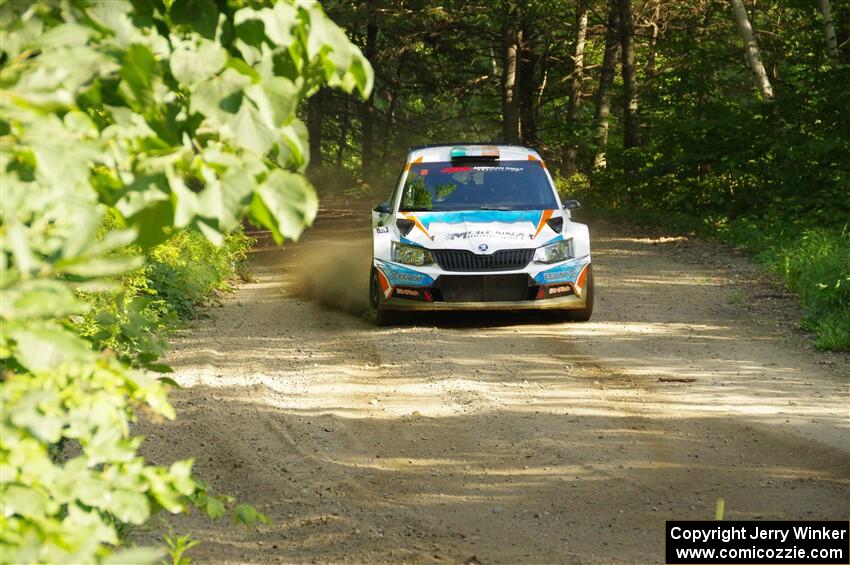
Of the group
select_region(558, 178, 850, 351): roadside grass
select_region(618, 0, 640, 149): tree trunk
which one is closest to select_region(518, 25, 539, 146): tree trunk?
select_region(618, 0, 640, 149): tree trunk

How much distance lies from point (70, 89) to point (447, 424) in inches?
221

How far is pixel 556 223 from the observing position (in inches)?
463

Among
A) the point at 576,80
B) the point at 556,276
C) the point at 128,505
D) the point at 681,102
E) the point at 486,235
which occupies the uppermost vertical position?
the point at 576,80

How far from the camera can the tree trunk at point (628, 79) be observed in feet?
87.5

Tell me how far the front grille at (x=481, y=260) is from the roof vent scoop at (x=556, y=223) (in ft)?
1.58

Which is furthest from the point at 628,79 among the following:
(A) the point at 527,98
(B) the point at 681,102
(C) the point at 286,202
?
(C) the point at 286,202

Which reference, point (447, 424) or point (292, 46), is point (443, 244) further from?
point (292, 46)

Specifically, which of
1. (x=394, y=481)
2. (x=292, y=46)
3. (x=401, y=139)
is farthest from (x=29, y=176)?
(x=401, y=139)

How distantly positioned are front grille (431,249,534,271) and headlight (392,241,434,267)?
0.09 meters

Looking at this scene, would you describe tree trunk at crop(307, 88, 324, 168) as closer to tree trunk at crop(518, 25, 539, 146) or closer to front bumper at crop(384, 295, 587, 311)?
tree trunk at crop(518, 25, 539, 146)

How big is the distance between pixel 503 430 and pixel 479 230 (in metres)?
4.29

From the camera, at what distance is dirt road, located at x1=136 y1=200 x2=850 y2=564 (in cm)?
551

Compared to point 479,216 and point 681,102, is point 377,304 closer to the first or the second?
point 479,216

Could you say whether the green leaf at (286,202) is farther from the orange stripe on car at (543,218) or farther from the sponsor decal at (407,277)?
the orange stripe on car at (543,218)
